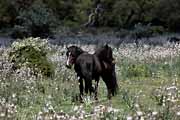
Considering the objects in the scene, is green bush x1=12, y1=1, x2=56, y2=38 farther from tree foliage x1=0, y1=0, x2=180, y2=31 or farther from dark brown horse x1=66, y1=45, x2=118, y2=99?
dark brown horse x1=66, y1=45, x2=118, y2=99

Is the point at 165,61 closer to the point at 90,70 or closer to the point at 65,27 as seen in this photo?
the point at 90,70

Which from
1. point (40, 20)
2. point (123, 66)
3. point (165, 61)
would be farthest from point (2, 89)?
point (40, 20)

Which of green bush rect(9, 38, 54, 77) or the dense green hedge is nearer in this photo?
green bush rect(9, 38, 54, 77)

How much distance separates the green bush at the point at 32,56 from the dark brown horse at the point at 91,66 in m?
3.64

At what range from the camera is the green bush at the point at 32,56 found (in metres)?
15.4

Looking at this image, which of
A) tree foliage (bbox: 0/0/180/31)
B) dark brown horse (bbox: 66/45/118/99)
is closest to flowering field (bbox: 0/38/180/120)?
dark brown horse (bbox: 66/45/118/99)

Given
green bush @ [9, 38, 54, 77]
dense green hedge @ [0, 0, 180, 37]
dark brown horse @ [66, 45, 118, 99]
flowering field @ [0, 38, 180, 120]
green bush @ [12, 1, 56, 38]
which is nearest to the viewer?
flowering field @ [0, 38, 180, 120]

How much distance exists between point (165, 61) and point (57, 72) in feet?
14.6

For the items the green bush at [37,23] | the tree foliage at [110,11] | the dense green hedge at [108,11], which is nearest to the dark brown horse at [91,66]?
the green bush at [37,23]

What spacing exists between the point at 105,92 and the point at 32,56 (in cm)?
369

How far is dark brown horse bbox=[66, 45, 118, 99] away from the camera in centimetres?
1078

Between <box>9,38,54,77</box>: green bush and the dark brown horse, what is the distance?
143 inches

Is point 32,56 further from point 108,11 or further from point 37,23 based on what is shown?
point 108,11

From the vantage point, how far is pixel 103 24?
176ft
